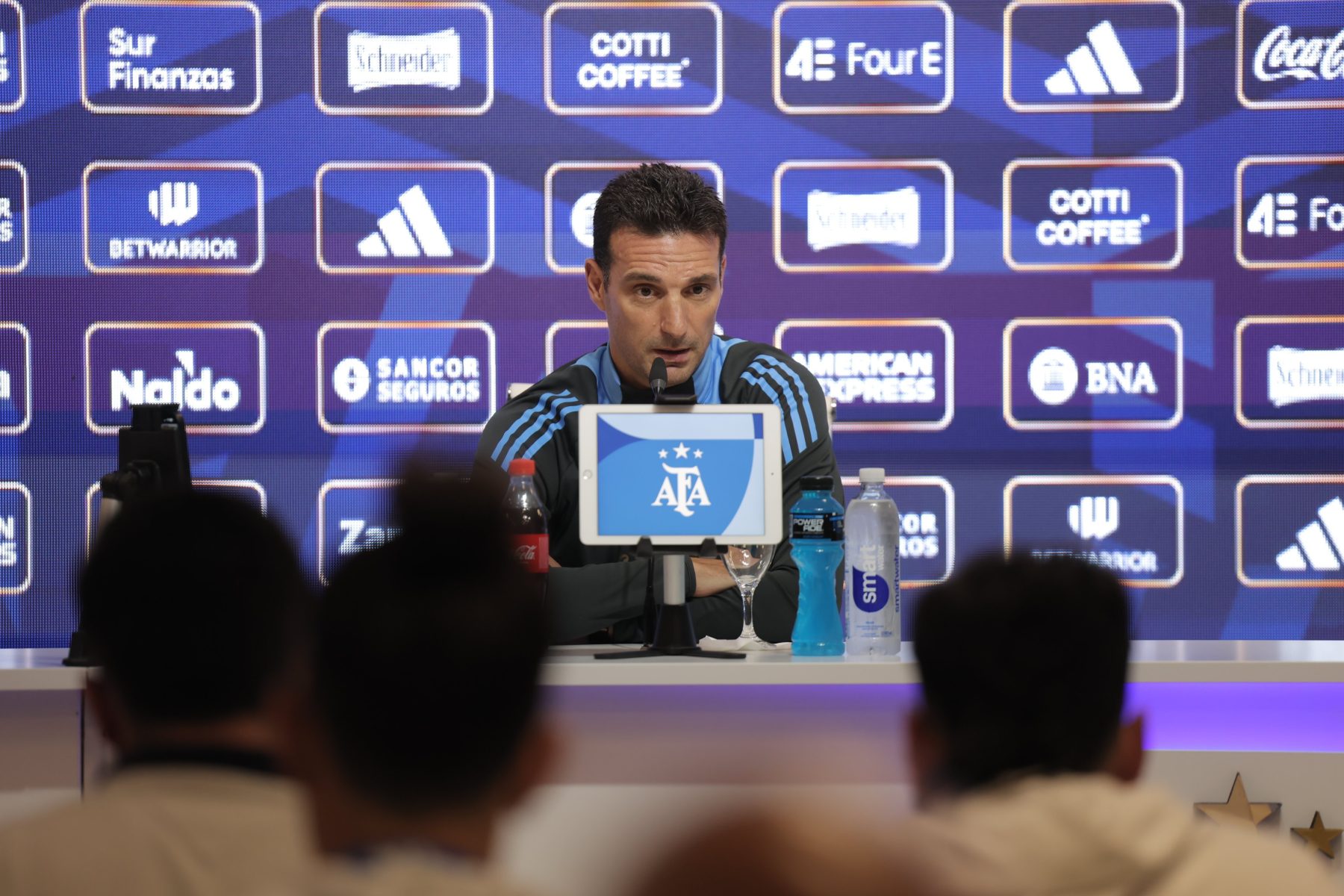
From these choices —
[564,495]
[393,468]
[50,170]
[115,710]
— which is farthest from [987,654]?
[50,170]

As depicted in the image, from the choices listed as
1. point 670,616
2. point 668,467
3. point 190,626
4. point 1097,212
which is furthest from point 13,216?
point 190,626

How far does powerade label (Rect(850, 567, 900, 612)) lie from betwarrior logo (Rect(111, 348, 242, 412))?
209 cm

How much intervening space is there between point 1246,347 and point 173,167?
2.79 metres

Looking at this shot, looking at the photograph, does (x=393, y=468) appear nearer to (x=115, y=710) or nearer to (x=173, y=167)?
(x=115, y=710)

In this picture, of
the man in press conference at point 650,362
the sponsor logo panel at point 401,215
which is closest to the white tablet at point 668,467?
the man in press conference at point 650,362

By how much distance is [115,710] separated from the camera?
0.97 meters

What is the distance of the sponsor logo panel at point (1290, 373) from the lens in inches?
134

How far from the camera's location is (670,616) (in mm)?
1939

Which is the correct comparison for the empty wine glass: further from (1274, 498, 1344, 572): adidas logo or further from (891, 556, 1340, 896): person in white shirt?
(1274, 498, 1344, 572): adidas logo

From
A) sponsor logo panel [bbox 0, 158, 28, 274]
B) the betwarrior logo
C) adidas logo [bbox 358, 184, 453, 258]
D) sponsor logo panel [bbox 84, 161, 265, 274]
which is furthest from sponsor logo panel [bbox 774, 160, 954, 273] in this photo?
sponsor logo panel [bbox 0, 158, 28, 274]

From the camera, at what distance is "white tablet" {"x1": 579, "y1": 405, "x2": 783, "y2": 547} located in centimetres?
200

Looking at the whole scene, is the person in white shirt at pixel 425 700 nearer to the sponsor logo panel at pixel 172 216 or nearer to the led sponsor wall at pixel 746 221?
the led sponsor wall at pixel 746 221

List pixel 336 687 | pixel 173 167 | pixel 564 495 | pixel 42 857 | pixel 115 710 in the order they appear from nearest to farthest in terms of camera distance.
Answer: pixel 336 687, pixel 42 857, pixel 115 710, pixel 564 495, pixel 173 167

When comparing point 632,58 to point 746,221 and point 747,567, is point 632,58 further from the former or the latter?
point 747,567
